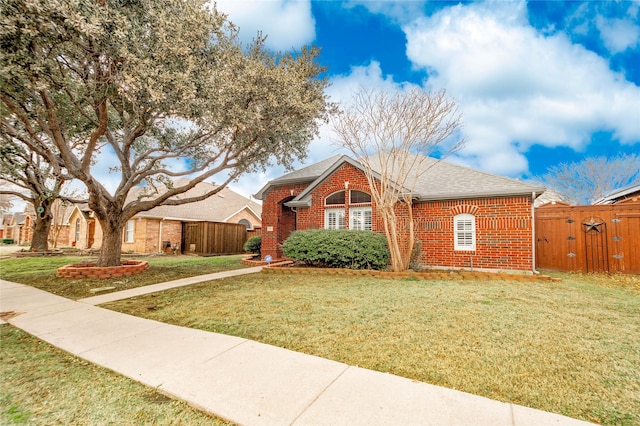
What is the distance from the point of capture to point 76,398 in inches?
107

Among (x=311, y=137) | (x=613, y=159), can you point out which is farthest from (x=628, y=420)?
(x=613, y=159)

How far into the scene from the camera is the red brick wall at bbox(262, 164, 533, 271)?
32.4 ft

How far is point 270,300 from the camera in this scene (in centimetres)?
623

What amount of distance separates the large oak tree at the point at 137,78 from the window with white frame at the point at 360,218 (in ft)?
13.2

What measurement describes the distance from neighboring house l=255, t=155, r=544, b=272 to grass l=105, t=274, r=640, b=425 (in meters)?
2.46

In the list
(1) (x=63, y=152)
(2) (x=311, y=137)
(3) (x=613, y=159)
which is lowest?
(1) (x=63, y=152)

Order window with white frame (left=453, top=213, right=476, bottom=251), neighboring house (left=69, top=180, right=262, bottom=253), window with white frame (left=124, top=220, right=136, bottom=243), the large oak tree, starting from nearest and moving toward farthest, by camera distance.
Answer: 1. the large oak tree
2. window with white frame (left=453, top=213, right=476, bottom=251)
3. neighboring house (left=69, top=180, right=262, bottom=253)
4. window with white frame (left=124, top=220, right=136, bottom=243)

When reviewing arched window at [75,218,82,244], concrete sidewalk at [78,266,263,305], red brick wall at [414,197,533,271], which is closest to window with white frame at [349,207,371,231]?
red brick wall at [414,197,533,271]

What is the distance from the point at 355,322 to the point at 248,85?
721 centimetres

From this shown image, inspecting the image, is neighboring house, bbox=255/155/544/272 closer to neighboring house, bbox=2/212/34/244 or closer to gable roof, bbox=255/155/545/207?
gable roof, bbox=255/155/545/207

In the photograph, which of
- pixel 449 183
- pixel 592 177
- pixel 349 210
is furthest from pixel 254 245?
pixel 592 177

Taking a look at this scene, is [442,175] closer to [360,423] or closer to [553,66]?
[553,66]

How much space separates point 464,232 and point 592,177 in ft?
89.3


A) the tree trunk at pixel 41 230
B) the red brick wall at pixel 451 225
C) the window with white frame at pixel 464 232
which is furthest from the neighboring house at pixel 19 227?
the window with white frame at pixel 464 232
